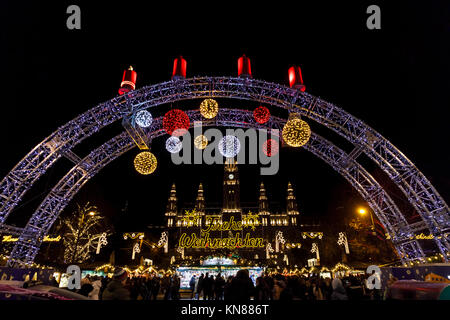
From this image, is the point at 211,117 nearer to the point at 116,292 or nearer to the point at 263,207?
the point at 116,292

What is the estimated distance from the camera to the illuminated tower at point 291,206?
60097mm

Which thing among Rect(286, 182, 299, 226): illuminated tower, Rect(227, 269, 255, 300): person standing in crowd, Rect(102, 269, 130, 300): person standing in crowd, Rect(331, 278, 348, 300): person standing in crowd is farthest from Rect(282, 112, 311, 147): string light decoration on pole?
Rect(286, 182, 299, 226): illuminated tower

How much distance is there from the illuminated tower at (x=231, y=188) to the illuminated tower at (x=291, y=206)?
1224 centimetres

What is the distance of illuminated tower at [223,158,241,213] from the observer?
63000mm

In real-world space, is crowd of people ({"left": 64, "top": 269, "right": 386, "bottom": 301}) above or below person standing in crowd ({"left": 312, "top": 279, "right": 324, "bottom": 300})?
above

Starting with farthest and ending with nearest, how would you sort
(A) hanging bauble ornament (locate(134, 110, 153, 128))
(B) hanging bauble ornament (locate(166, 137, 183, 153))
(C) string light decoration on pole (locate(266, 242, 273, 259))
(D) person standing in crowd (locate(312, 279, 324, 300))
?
(C) string light decoration on pole (locate(266, 242, 273, 259)) → (B) hanging bauble ornament (locate(166, 137, 183, 153)) → (A) hanging bauble ornament (locate(134, 110, 153, 128)) → (D) person standing in crowd (locate(312, 279, 324, 300))

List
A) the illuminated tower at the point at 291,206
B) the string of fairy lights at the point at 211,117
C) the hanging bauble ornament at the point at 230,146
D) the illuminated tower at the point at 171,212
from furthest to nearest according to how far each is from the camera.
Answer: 1. the illuminated tower at the point at 291,206
2. the illuminated tower at the point at 171,212
3. the hanging bauble ornament at the point at 230,146
4. the string of fairy lights at the point at 211,117

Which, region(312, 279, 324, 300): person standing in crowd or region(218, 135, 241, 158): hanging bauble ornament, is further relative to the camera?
region(218, 135, 241, 158): hanging bauble ornament

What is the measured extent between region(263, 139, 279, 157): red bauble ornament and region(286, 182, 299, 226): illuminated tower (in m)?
52.6

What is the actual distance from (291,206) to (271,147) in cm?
5373

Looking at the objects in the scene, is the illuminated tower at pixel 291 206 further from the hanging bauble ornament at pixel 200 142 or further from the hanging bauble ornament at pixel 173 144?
the hanging bauble ornament at pixel 173 144

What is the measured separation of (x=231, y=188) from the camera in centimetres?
6588

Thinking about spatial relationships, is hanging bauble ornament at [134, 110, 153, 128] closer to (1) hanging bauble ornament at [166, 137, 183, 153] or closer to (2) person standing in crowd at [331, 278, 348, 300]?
(1) hanging bauble ornament at [166, 137, 183, 153]

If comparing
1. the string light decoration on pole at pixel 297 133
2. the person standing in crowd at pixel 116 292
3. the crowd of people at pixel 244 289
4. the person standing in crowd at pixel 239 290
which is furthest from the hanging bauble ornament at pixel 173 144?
the person standing in crowd at pixel 239 290
